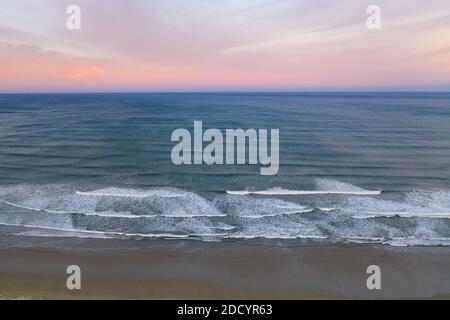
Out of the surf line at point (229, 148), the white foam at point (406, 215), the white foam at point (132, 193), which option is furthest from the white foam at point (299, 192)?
the surf line at point (229, 148)

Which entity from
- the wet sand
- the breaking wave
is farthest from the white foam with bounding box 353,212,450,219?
the wet sand

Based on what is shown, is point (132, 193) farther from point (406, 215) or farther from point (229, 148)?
point (406, 215)

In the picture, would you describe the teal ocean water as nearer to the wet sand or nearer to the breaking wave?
the breaking wave

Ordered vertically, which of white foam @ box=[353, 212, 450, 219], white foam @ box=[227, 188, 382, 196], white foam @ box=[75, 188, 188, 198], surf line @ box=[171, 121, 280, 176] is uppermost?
surf line @ box=[171, 121, 280, 176]

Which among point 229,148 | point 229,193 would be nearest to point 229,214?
point 229,193
